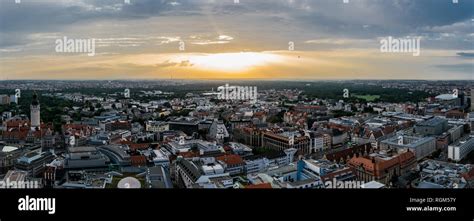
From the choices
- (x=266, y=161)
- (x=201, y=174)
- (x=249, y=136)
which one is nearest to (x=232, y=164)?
(x=266, y=161)

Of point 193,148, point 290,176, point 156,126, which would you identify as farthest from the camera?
point 156,126

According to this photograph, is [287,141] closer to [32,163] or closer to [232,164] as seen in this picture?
[232,164]

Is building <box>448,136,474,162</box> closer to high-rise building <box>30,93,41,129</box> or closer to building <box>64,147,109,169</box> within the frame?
building <box>64,147,109,169</box>

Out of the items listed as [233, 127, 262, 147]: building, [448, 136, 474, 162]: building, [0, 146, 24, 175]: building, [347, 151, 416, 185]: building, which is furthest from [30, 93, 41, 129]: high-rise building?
[448, 136, 474, 162]: building

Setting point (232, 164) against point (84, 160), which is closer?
point (84, 160)

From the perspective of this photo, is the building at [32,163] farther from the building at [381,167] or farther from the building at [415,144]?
the building at [415,144]

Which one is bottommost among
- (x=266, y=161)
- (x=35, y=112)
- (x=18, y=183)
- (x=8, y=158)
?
(x=266, y=161)
